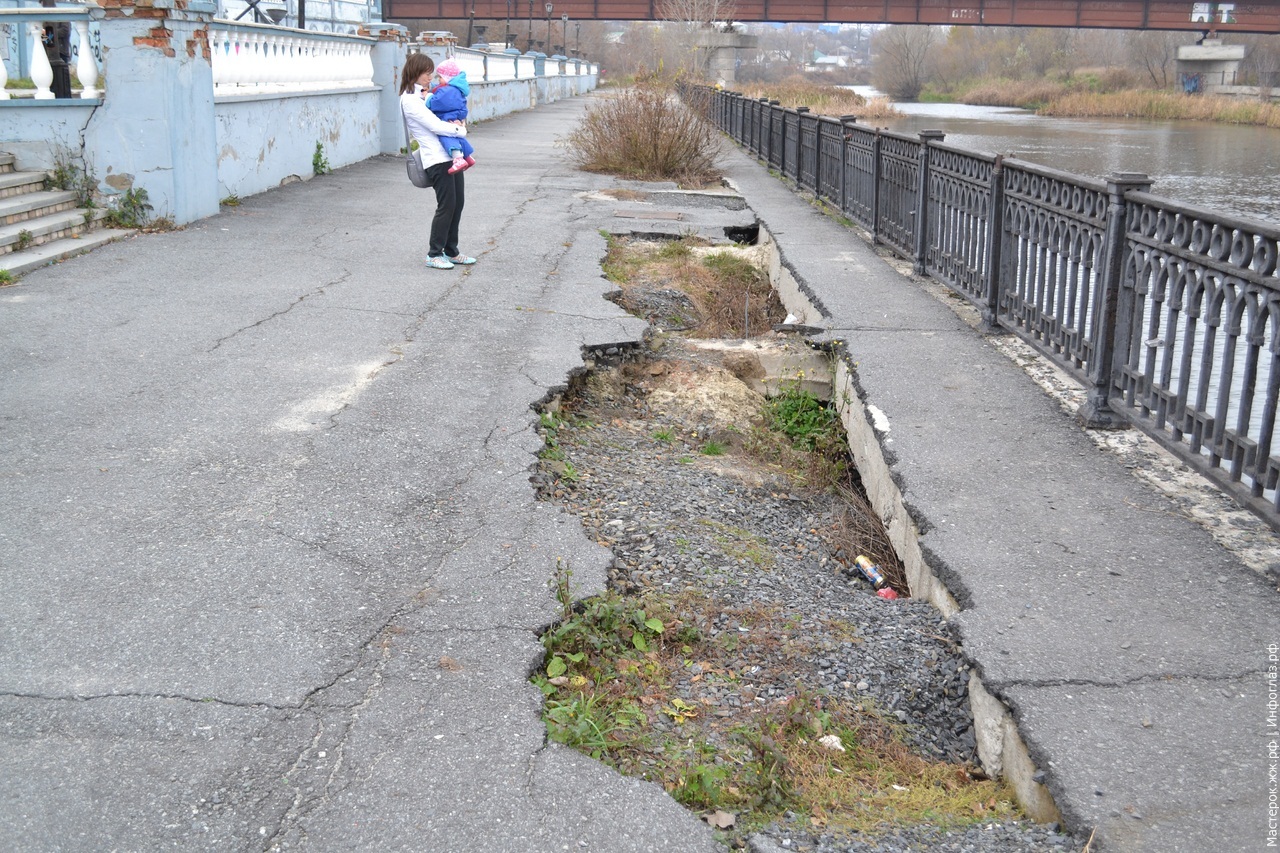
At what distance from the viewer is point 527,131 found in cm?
2847

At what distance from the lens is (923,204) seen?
904cm

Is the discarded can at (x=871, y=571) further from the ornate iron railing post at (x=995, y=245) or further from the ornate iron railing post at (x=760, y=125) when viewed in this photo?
the ornate iron railing post at (x=760, y=125)

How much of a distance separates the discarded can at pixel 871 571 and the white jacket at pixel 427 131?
5.72 m

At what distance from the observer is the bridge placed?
165 ft

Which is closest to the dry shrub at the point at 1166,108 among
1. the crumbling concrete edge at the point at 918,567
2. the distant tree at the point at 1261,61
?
the distant tree at the point at 1261,61

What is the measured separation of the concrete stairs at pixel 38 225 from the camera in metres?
8.77

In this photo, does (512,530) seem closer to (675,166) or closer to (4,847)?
(4,847)

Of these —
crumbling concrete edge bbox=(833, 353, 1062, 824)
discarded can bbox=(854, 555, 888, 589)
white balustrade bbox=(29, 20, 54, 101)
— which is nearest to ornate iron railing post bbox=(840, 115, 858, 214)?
crumbling concrete edge bbox=(833, 353, 1062, 824)

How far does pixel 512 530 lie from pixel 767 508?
1.50 m

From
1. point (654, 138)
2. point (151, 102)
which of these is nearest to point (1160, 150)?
point (654, 138)

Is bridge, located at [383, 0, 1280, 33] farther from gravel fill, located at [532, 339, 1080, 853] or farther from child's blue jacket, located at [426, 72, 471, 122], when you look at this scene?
gravel fill, located at [532, 339, 1080, 853]

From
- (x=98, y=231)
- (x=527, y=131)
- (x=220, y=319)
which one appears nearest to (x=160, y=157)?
(x=98, y=231)

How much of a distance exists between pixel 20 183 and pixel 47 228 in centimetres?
67

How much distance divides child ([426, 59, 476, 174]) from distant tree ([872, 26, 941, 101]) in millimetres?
77475
